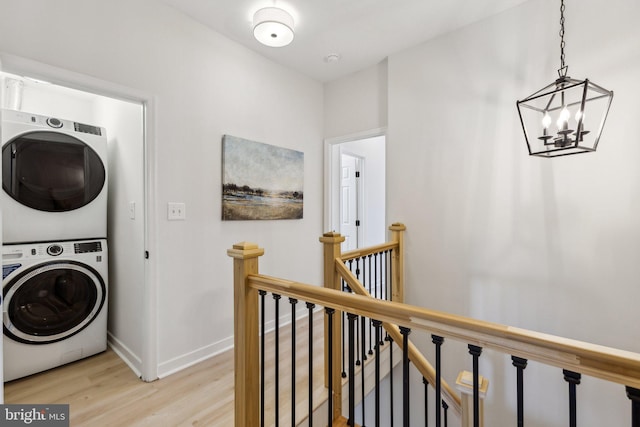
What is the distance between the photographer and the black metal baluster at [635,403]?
26.6 inches

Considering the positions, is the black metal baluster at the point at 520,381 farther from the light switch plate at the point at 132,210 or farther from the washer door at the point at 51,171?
the washer door at the point at 51,171

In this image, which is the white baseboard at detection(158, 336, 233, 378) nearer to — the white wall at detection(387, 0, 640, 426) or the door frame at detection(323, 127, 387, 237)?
the door frame at detection(323, 127, 387, 237)

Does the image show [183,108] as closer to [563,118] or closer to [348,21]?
[348,21]

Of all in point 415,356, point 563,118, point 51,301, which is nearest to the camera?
point 563,118

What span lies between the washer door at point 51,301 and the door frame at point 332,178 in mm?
2215

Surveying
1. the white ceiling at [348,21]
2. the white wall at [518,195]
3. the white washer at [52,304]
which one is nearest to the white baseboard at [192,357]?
the white washer at [52,304]

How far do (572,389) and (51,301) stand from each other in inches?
116

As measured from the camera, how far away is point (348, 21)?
2.30m

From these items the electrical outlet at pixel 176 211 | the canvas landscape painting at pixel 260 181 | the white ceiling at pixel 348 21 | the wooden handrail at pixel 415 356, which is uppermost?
the white ceiling at pixel 348 21

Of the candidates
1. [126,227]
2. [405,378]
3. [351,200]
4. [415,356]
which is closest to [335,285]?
[415,356]

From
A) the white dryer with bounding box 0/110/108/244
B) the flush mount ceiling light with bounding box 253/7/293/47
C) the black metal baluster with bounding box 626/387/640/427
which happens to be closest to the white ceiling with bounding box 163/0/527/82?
the flush mount ceiling light with bounding box 253/7/293/47

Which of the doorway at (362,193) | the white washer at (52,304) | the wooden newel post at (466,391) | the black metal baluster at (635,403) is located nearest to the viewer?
the black metal baluster at (635,403)

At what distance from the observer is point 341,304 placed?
1.10 metres

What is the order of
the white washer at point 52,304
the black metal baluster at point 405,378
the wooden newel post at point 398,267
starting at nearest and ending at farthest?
1. the black metal baluster at point 405,378
2. the white washer at point 52,304
3. the wooden newel post at point 398,267
